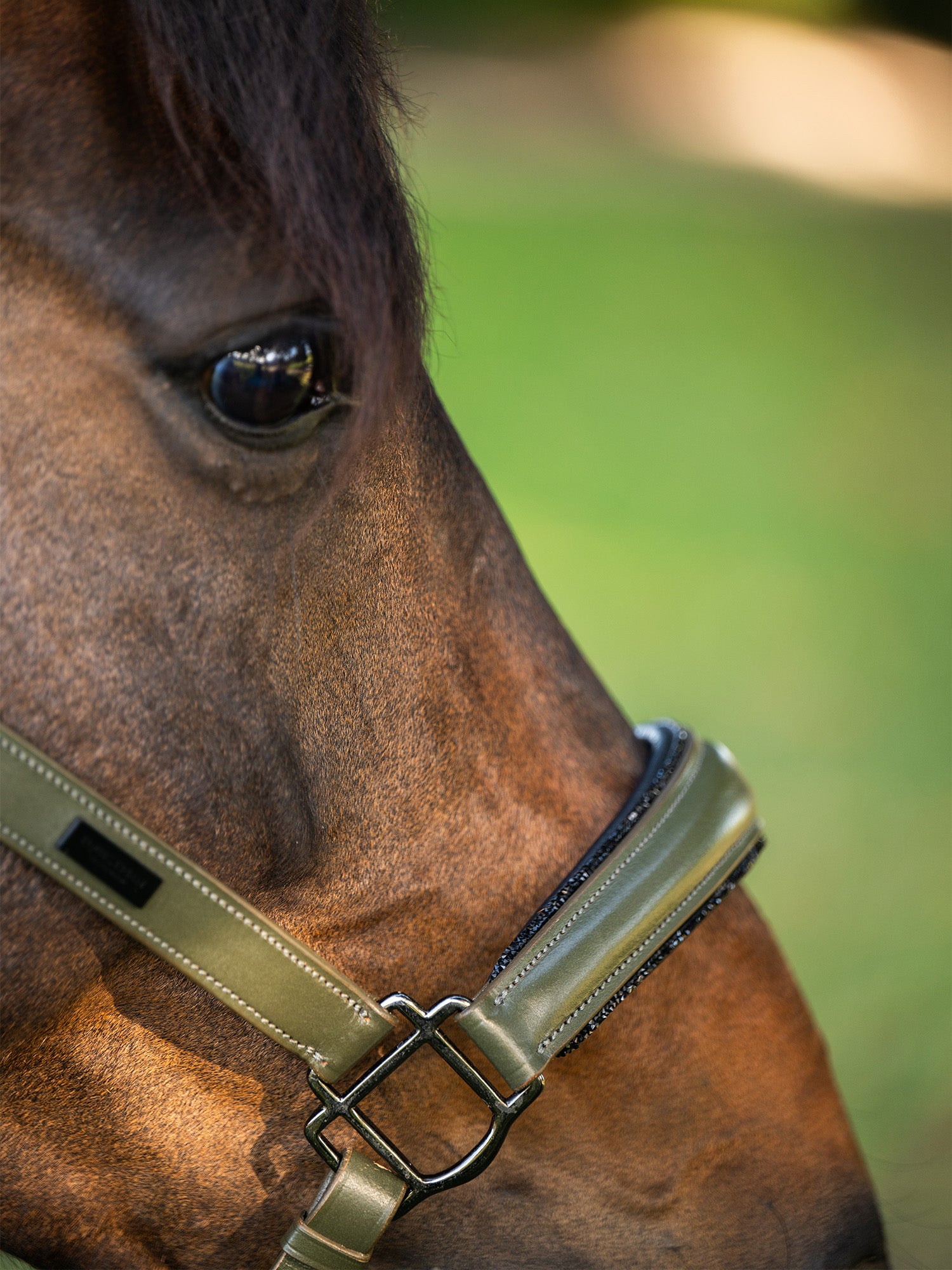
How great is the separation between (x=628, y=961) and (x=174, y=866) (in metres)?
0.42

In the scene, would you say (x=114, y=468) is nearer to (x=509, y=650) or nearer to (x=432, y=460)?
(x=432, y=460)

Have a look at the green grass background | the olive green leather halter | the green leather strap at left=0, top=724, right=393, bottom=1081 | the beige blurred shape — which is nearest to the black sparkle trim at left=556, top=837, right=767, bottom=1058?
the olive green leather halter

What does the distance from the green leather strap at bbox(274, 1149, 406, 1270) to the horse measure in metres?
0.04

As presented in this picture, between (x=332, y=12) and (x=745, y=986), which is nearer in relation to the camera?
(x=332, y=12)

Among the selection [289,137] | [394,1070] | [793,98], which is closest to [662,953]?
[394,1070]

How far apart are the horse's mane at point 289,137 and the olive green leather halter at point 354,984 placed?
1.37 ft

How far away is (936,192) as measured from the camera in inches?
317

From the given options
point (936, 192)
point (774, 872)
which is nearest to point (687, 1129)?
point (774, 872)

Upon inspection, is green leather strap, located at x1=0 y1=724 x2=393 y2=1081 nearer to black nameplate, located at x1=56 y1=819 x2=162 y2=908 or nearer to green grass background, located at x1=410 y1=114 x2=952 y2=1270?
black nameplate, located at x1=56 y1=819 x2=162 y2=908

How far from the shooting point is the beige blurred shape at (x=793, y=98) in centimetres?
862

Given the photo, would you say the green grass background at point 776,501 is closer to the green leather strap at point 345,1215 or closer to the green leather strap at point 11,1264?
the green leather strap at point 345,1215

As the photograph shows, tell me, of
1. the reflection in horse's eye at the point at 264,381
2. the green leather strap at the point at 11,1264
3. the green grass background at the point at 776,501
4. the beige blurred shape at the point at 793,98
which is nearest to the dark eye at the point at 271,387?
the reflection in horse's eye at the point at 264,381

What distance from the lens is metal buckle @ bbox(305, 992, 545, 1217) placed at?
950 millimetres

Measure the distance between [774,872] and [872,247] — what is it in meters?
5.71
